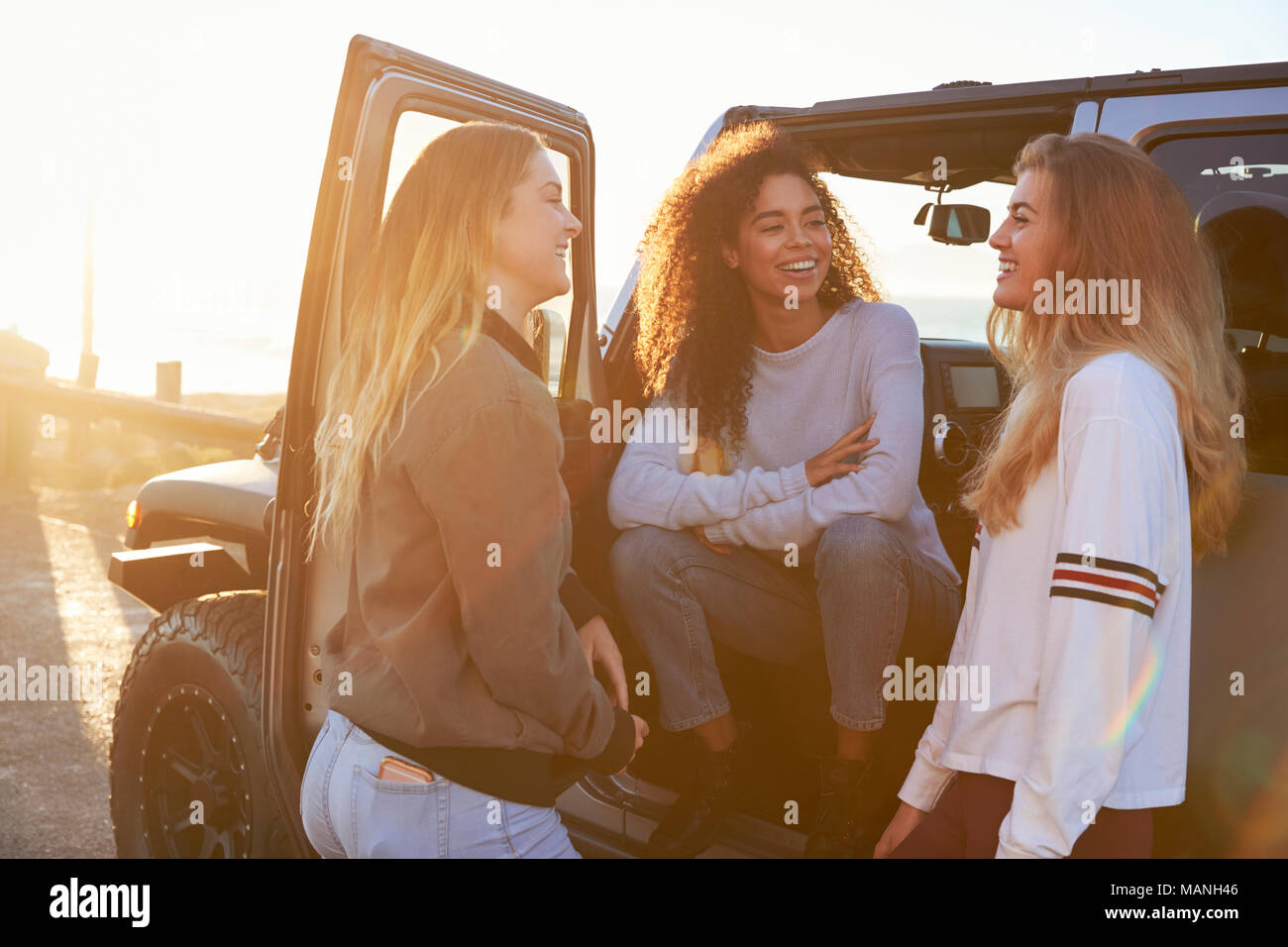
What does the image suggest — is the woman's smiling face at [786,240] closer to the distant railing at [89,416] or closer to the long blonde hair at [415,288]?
the long blonde hair at [415,288]

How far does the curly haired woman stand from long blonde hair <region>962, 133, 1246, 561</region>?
27.6 inches

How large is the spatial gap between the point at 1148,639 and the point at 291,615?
1855mm

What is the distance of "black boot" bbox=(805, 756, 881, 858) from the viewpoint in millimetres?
2740

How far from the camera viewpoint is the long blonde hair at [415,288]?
203 centimetres

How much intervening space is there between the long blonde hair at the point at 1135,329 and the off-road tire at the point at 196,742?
203 centimetres

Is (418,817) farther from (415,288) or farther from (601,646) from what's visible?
(415,288)

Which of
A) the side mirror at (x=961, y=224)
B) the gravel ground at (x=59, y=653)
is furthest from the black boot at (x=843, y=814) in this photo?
the gravel ground at (x=59, y=653)

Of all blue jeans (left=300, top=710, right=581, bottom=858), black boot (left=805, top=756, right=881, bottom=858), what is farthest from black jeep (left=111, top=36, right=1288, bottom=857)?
blue jeans (left=300, top=710, right=581, bottom=858)

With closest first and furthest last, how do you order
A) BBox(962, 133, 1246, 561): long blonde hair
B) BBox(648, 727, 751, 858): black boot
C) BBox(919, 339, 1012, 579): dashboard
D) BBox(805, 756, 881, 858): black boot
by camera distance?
1. BBox(962, 133, 1246, 561): long blonde hair
2. BBox(805, 756, 881, 858): black boot
3. BBox(648, 727, 751, 858): black boot
4. BBox(919, 339, 1012, 579): dashboard

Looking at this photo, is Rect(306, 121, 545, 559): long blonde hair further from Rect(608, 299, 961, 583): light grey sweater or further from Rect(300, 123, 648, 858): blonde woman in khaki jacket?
Rect(608, 299, 961, 583): light grey sweater

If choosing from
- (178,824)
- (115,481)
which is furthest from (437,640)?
(115,481)

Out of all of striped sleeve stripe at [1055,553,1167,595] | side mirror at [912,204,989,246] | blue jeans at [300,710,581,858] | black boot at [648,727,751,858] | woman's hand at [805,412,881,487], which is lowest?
black boot at [648,727,751,858]

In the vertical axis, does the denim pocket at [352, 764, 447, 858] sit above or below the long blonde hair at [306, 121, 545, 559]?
below

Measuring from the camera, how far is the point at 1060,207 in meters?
2.17
